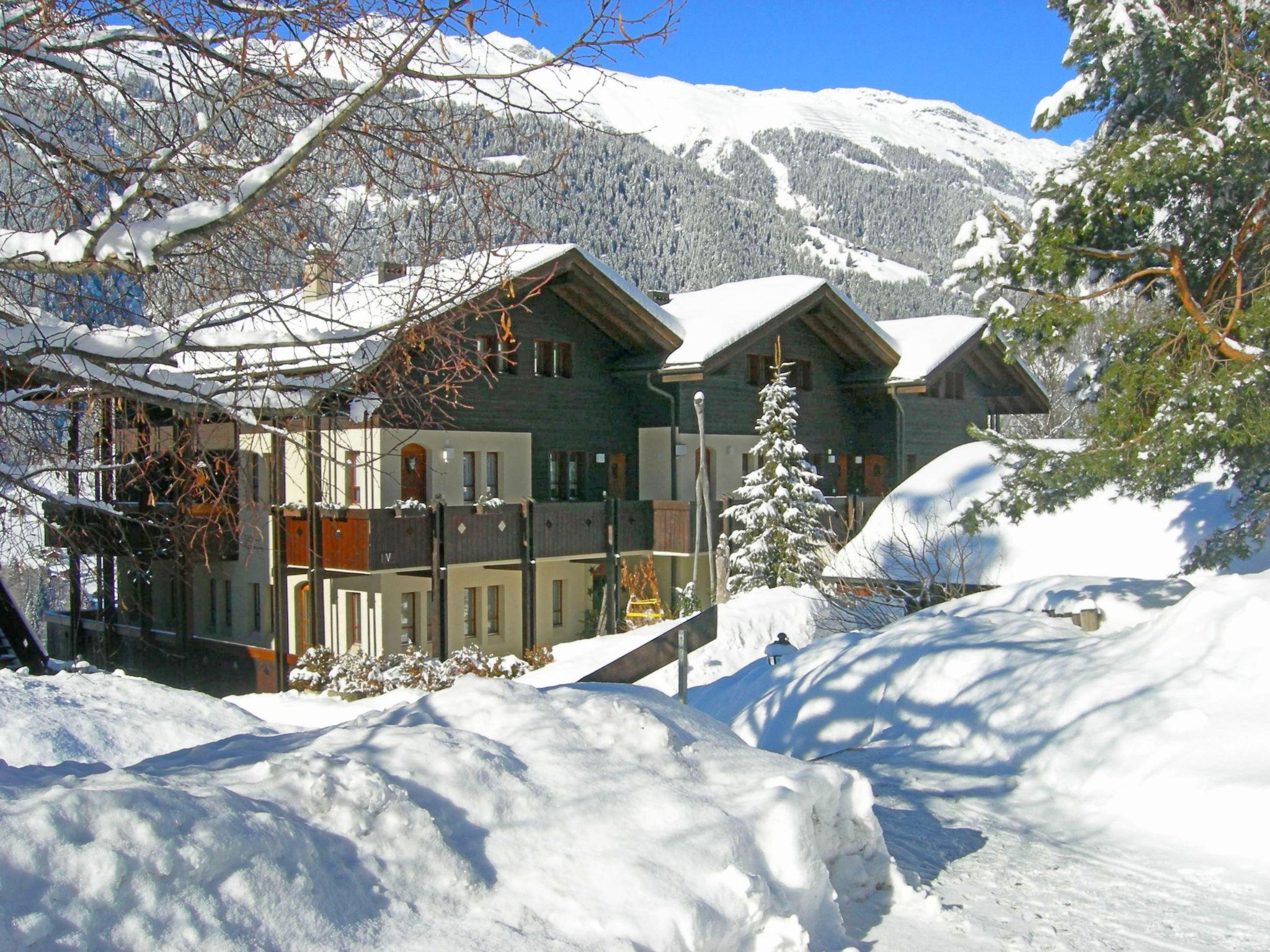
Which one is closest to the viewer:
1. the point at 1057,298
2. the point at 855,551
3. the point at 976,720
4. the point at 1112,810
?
the point at 1112,810

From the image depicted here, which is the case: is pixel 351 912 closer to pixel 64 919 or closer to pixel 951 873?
pixel 64 919

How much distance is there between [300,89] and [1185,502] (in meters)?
16.6

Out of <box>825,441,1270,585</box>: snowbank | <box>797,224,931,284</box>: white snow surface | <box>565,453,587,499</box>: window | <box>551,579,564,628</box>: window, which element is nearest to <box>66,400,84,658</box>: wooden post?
<box>551,579,564,628</box>: window

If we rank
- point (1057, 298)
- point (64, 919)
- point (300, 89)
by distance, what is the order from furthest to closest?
point (1057, 298), point (300, 89), point (64, 919)

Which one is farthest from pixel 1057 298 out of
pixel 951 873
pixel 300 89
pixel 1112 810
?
pixel 300 89

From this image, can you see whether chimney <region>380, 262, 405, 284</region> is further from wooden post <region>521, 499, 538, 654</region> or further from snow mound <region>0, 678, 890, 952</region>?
wooden post <region>521, 499, 538, 654</region>

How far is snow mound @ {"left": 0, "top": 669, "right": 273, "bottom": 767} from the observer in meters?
7.99

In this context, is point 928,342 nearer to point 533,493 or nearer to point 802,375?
point 802,375

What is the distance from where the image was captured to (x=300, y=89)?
4.75 meters

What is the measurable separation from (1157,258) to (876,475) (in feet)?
63.3

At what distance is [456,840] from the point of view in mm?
3881

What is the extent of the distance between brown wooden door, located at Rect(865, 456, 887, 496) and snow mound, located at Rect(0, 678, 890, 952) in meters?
26.4

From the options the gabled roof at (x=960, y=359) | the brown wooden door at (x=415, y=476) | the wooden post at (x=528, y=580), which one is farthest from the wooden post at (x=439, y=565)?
the gabled roof at (x=960, y=359)

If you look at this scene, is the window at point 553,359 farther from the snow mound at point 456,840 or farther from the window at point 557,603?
the snow mound at point 456,840
